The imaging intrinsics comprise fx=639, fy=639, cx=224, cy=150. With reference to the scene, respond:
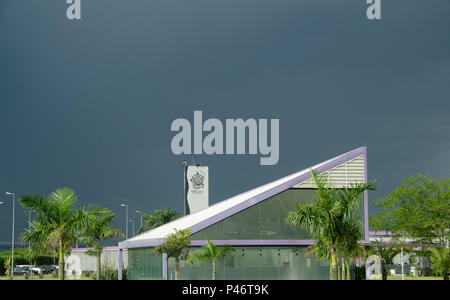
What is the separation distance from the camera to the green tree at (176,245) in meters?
36.5

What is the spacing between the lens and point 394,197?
189ft

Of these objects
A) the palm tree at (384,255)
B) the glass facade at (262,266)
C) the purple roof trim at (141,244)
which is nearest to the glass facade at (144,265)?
the purple roof trim at (141,244)

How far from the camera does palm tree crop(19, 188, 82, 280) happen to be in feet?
86.4

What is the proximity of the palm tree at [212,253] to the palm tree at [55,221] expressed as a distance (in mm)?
10647

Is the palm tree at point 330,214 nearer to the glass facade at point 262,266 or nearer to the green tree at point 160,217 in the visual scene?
the glass facade at point 262,266

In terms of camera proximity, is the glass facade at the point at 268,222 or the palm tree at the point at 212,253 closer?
the palm tree at the point at 212,253

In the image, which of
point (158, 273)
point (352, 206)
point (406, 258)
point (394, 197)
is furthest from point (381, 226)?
point (352, 206)

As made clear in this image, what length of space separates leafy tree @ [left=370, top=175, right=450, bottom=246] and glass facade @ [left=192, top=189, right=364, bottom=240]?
780 inches

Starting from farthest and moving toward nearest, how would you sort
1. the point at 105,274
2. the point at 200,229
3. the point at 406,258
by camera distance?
the point at 406,258 < the point at 105,274 < the point at 200,229

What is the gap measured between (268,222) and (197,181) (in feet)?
236

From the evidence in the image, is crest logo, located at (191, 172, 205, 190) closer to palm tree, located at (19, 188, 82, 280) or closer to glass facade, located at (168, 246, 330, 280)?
glass facade, located at (168, 246, 330, 280)

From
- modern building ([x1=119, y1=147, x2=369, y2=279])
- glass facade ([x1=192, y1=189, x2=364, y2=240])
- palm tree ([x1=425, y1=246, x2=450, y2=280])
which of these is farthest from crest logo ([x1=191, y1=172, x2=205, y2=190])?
glass facade ([x1=192, y1=189, x2=364, y2=240])

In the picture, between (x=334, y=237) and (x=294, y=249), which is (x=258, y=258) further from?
(x=334, y=237)
